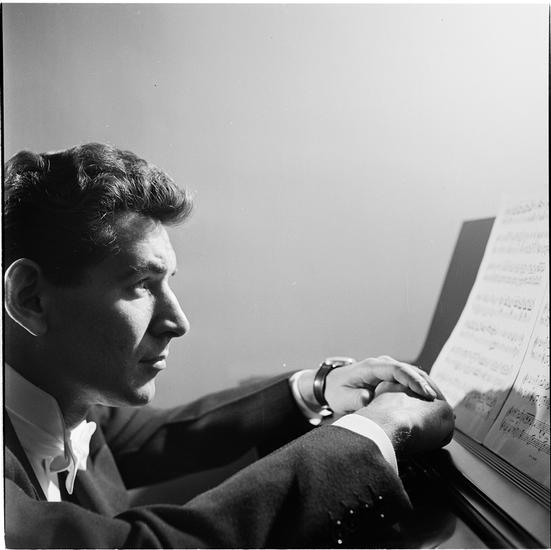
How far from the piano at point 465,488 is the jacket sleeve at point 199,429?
258mm

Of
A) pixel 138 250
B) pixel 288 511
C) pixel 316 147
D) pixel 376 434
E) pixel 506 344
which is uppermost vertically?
pixel 316 147

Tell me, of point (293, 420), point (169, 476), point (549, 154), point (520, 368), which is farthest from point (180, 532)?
point (549, 154)

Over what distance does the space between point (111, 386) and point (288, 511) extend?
41 cm

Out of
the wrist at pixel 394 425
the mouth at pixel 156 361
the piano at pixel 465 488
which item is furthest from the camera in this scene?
the mouth at pixel 156 361

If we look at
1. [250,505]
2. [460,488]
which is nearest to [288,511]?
[250,505]

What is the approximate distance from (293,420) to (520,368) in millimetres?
439

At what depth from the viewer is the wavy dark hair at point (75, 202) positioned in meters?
1.20

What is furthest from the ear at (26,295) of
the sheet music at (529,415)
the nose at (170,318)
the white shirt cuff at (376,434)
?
the sheet music at (529,415)

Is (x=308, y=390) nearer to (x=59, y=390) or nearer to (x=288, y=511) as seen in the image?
(x=288, y=511)

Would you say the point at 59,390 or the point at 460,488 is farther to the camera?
the point at 59,390

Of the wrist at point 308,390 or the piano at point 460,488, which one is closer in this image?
the piano at point 460,488

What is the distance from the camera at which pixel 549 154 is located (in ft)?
4.04

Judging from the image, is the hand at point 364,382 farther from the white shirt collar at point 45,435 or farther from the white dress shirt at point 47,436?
the white shirt collar at point 45,435

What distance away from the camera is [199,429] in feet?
4.18
